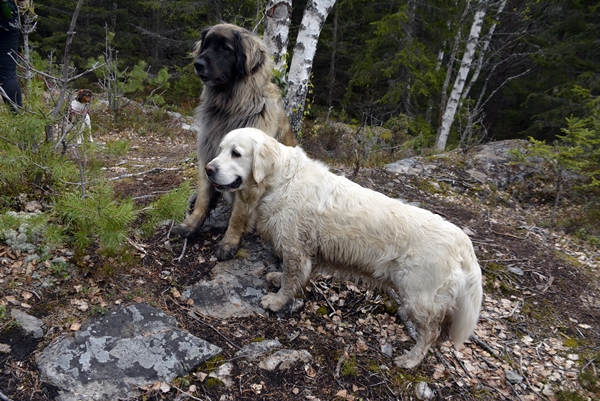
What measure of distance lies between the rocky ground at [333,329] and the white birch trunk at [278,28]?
2.49 metres

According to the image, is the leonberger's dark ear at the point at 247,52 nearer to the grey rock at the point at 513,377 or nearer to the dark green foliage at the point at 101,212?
the dark green foliage at the point at 101,212

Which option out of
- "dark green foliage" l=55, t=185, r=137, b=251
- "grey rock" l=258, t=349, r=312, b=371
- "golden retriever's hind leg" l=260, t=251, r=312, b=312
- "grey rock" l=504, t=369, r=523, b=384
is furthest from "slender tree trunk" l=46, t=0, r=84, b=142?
"grey rock" l=504, t=369, r=523, b=384

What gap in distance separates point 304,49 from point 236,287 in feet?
14.6

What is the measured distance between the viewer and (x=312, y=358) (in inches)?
124

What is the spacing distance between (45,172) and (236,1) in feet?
41.2

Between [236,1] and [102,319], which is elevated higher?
[236,1]

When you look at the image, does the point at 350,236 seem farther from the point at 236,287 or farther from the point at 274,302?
the point at 236,287

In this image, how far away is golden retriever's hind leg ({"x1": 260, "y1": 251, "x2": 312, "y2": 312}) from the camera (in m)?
3.44

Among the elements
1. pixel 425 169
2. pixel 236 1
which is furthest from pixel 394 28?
pixel 425 169

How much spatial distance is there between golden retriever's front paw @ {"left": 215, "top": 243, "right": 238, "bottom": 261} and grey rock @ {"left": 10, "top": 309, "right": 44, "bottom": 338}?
5.17 ft

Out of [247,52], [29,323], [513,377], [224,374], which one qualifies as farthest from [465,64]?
[29,323]

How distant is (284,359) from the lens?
3.04 meters

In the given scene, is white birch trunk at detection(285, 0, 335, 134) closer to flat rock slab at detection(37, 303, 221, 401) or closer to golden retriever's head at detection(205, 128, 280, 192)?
golden retriever's head at detection(205, 128, 280, 192)

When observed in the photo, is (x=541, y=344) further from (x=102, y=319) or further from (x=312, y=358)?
(x=102, y=319)
